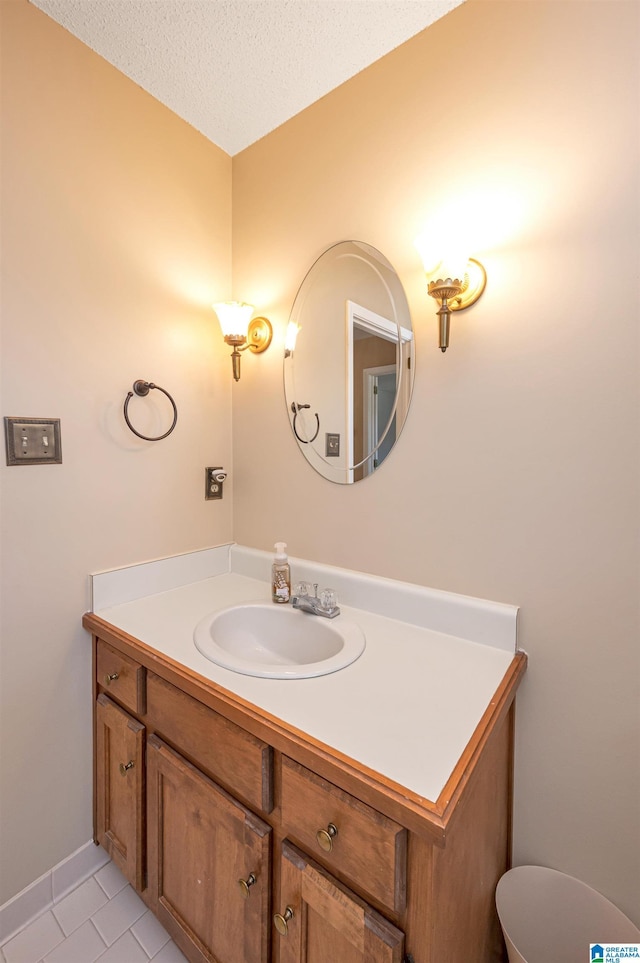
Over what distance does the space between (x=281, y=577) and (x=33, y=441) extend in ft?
2.71

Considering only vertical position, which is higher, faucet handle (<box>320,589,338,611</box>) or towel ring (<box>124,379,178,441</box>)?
towel ring (<box>124,379,178,441</box>)

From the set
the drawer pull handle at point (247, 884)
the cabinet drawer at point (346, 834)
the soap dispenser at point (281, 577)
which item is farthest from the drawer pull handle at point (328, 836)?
the soap dispenser at point (281, 577)

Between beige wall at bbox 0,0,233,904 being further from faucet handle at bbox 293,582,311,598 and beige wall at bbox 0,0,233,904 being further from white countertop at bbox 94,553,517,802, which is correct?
faucet handle at bbox 293,582,311,598

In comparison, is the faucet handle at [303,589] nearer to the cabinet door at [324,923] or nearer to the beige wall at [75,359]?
the beige wall at [75,359]

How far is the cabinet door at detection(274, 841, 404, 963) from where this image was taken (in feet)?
2.24

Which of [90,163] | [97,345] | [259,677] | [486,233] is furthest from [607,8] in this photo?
[259,677]

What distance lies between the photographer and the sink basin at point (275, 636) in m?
1.11

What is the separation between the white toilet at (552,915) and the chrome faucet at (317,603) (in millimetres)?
766

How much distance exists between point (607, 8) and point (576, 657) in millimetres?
1455

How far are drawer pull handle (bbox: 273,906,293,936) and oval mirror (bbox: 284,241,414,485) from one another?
40.1 inches

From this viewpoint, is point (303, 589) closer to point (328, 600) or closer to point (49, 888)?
point (328, 600)

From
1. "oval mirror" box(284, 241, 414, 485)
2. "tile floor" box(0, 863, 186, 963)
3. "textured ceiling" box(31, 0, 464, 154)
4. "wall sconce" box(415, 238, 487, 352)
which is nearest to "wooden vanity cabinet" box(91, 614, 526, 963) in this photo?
"tile floor" box(0, 863, 186, 963)

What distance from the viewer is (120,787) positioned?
1221mm

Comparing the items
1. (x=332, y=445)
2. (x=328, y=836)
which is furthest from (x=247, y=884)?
(x=332, y=445)
